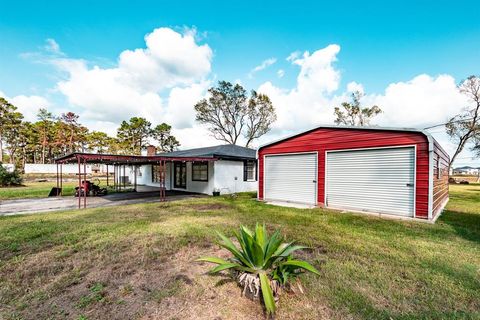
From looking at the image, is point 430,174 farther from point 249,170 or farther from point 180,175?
point 180,175

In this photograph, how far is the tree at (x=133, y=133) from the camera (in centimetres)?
3556

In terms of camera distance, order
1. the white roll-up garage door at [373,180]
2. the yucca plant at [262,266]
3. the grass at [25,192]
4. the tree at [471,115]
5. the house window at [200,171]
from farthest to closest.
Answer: the tree at [471,115]
the house window at [200,171]
the grass at [25,192]
the white roll-up garage door at [373,180]
the yucca plant at [262,266]

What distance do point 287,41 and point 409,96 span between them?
10160mm

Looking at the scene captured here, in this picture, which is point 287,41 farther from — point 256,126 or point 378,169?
point 256,126

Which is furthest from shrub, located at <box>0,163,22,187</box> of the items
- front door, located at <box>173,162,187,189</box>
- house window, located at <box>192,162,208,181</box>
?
house window, located at <box>192,162,208,181</box>

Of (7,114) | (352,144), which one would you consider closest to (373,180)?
(352,144)

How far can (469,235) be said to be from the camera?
4.88 meters

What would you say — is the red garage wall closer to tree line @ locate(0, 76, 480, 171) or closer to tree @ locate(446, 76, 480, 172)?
tree line @ locate(0, 76, 480, 171)

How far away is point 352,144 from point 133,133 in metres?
36.6

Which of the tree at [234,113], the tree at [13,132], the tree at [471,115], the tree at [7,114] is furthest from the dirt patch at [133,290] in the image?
the tree at [13,132]

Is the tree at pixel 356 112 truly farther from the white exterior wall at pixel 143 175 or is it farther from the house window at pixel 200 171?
the white exterior wall at pixel 143 175

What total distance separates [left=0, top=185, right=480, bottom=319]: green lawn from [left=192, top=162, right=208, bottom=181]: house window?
282 inches

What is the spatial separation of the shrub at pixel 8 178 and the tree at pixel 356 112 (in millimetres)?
34958

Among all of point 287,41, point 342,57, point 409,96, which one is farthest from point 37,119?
point 409,96
